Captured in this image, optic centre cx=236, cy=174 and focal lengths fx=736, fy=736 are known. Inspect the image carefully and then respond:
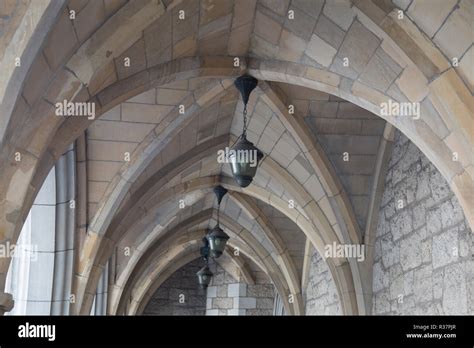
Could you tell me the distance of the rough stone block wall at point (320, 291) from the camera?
25.7 ft

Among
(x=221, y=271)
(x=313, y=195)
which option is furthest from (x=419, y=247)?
(x=221, y=271)

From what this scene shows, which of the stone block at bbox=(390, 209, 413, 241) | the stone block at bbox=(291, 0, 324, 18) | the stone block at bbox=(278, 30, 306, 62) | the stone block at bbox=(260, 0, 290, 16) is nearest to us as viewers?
the stone block at bbox=(291, 0, 324, 18)

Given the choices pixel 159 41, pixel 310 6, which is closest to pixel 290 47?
pixel 310 6

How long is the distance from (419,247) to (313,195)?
1.79 meters

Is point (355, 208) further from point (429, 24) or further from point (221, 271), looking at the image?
point (221, 271)

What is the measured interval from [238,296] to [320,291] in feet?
17.3

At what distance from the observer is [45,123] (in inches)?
143

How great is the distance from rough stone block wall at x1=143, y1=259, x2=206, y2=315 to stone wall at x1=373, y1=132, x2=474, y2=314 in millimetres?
8495

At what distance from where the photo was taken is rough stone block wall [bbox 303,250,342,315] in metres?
7.84

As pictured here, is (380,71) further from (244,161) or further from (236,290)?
(236,290)

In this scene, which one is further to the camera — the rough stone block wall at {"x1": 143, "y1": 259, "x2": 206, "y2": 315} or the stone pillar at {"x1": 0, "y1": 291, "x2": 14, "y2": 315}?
the rough stone block wall at {"x1": 143, "y1": 259, "x2": 206, "y2": 315}

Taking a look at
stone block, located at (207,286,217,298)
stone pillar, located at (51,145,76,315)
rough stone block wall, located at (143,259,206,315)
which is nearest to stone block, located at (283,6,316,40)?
stone pillar, located at (51,145,76,315)

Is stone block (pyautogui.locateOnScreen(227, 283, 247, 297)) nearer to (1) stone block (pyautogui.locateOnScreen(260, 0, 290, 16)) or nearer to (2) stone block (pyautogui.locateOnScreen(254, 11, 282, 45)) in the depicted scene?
(2) stone block (pyautogui.locateOnScreen(254, 11, 282, 45))

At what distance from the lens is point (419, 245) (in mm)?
5148
